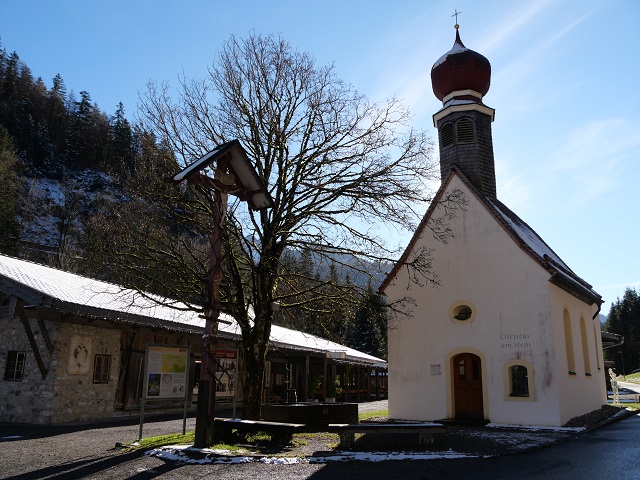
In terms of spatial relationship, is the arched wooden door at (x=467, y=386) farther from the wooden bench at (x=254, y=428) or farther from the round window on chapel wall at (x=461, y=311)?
the wooden bench at (x=254, y=428)

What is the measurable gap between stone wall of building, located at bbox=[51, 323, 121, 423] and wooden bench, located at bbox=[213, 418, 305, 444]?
6.14m

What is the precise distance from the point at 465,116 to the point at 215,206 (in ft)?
42.3

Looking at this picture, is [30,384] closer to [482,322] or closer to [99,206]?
[482,322]

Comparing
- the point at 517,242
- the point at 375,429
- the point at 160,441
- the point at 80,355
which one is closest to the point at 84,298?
the point at 80,355

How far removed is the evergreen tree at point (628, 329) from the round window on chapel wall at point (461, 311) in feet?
250

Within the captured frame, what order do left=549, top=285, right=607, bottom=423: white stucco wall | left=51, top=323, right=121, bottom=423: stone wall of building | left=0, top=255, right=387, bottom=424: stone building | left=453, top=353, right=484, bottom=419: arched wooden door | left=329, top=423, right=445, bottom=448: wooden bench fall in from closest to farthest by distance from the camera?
1. left=329, top=423, right=445, bottom=448: wooden bench
2. left=0, top=255, right=387, bottom=424: stone building
3. left=51, top=323, right=121, bottom=423: stone wall of building
4. left=549, top=285, right=607, bottom=423: white stucco wall
5. left=453, top=353, right=484, bottom=419: arched wooden door

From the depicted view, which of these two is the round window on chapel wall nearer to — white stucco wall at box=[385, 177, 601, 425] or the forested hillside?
white stucco wall at box=[385, 177, 601, 425]

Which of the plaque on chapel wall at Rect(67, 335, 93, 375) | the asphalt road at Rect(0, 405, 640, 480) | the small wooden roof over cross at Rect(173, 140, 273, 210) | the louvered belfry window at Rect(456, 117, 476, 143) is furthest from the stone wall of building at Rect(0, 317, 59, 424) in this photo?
the louvered belfry window at Rect(456, 117, 476, 143)

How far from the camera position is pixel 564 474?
7.49m

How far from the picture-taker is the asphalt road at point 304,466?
7.20m

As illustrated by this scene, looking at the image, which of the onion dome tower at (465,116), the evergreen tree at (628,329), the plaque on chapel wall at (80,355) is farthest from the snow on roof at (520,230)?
the evergreen tree at (628,329)

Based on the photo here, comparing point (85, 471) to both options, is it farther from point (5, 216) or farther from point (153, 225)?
point (5, 216)

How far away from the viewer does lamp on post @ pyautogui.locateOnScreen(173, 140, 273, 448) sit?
902 cm

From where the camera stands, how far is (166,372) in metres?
10.8
